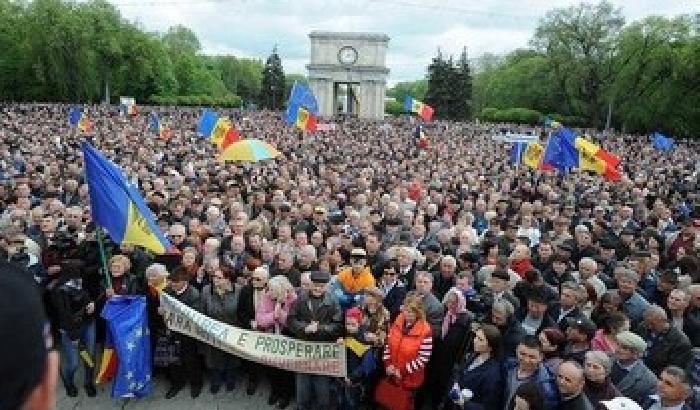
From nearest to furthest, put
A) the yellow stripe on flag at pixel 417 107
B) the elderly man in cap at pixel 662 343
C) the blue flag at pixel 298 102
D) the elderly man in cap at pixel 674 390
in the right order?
the elderly man in cap at pixel 674 390
the elderly man in cap at pixel 662 343
the blue flag at pixel 298 102
the yellow stripe on flag at pixel 417 107

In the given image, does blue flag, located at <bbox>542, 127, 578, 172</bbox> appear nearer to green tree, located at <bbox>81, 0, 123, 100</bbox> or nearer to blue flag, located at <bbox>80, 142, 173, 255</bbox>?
blue flag, located at <bbox>80, 142, 173, 255</bbox>

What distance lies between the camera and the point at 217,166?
1905cm

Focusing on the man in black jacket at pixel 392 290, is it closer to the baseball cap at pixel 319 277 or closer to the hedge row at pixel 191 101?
the baseball cap at pixel 319 277

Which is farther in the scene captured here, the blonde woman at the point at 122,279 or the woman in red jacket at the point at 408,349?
the blonde woman at the point at 122,279

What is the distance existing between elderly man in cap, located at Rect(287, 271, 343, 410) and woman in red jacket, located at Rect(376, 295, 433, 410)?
0.59 meters

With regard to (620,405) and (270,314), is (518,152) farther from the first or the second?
(620,405)

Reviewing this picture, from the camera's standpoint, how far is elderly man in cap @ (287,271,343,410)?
235 inches

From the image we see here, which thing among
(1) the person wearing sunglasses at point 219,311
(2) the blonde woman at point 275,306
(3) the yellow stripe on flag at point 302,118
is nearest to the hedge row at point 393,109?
(3) the yellow stripe on flag at point 302,118

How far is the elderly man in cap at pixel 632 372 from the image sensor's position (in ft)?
15.8

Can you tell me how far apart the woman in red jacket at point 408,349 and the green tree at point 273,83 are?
78.5m

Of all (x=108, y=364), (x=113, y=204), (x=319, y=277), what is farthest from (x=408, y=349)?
(x=113, y=204)

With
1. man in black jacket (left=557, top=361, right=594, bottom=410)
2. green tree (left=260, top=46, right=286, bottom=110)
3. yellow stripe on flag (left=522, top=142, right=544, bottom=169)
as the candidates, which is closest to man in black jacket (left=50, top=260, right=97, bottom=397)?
man in black jacket (left=557, top=361, right=594, bottom=410)

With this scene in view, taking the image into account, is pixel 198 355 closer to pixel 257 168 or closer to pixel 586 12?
pixel 257 168

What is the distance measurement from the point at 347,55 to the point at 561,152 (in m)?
61.0
